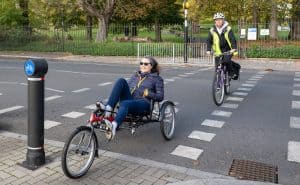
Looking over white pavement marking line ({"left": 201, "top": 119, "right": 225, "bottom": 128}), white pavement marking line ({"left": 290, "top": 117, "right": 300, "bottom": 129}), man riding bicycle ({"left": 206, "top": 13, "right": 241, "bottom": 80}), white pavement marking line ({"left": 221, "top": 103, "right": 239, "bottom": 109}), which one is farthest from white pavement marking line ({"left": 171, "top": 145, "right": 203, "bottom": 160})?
man riding bicycle ({"left": 206, "top": 13, "right": 241, "bottom": 80})

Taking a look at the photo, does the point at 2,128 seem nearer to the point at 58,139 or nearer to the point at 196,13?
the point at 58,139

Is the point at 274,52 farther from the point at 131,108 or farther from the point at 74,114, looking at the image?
the point at 131,108

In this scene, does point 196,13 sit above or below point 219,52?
above

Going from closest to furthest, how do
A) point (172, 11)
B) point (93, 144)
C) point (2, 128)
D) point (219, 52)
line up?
point (93, 144) < point (2, 128) < point (219, 52) < point (172, 11)

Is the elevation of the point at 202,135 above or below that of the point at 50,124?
below

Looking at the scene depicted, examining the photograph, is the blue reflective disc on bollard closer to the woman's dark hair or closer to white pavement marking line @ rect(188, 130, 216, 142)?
the woman's dark hair

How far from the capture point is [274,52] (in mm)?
22562

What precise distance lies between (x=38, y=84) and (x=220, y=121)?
387 centimetres

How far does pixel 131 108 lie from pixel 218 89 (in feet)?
13.3

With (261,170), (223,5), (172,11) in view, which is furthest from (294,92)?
(172,11)

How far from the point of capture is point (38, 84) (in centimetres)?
507

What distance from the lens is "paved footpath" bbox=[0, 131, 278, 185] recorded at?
15.7ft

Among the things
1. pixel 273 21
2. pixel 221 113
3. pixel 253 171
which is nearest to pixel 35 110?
pixel 253 171

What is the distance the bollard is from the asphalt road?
4.03 ft
